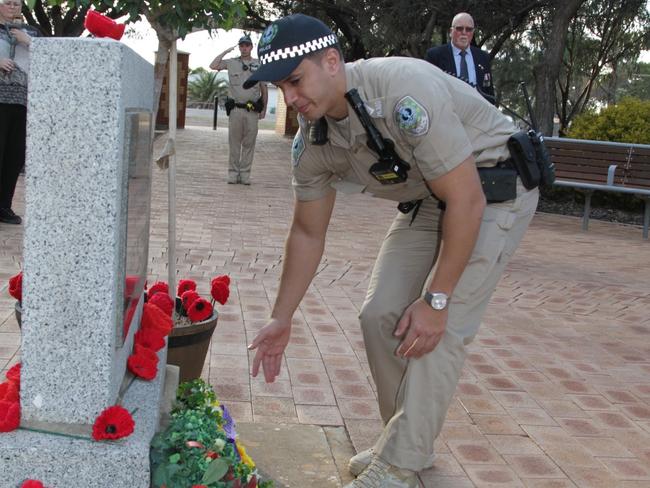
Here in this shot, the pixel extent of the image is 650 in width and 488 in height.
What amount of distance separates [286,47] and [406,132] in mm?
434

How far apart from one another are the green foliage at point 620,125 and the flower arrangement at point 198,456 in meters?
10.2

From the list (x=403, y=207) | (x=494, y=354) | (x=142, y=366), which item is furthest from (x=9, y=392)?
(x=494, y=354)

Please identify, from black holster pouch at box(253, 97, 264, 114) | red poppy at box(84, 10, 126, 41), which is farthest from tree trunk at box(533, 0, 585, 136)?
red poppy at box(84, 10, 126, 41)

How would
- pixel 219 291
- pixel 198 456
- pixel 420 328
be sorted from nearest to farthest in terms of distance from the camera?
pixel 198 456 → pixel 420 328 → pixel 219 291

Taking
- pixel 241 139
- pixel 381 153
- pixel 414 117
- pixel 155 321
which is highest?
pixel 414 117

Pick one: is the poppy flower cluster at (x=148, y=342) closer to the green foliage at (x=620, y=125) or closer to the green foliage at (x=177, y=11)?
the green foliage at (x=177, y=11)

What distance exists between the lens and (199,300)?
3.87 m

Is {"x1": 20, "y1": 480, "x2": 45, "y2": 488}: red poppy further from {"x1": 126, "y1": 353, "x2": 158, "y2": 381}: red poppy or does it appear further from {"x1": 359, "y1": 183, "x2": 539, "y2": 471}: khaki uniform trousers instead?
{"x1": 359, "y1": 183, "x2": 539, "y2": 471}: khaki uniform trousers

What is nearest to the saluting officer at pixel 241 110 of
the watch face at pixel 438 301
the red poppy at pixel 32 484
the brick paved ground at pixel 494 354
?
the brick paved ground at pixel 494 354

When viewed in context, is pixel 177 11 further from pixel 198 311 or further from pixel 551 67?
pixel 551 67

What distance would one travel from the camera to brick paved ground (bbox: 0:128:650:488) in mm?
3818

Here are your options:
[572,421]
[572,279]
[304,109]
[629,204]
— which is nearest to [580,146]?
[629,204]

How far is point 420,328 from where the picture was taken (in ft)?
9.78

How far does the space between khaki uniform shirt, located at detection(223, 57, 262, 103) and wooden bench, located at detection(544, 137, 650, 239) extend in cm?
393
